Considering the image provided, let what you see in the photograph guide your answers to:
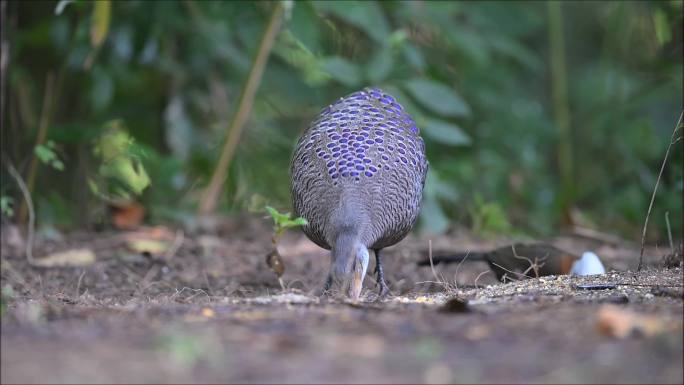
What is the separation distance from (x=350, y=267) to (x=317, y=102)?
445 cm

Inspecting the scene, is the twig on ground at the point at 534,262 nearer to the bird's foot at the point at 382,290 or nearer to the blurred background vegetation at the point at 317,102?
the bird's foot at the point at 382,290

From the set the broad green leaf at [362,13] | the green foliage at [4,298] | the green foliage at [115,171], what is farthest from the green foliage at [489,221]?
the green foliage at [4,298]

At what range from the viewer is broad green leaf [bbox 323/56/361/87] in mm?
7828

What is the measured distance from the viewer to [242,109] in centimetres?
798

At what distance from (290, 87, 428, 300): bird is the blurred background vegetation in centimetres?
109

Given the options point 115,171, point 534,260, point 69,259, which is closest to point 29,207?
point 69,259

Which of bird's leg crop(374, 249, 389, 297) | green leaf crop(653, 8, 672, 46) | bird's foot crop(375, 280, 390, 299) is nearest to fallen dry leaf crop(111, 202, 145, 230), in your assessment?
bird's leg crop(374, 249, 389, 297)

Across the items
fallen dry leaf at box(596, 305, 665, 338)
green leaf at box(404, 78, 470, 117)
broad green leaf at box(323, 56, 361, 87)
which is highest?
broad green leaf at box(323, 56, 361, 87)

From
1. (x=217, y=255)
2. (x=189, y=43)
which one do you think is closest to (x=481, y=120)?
(x=189, y=43)

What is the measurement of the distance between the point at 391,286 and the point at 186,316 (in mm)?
2778

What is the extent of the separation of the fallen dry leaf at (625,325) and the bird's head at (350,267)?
1.59 meters

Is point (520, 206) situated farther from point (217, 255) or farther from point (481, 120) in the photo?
point (217, 255)

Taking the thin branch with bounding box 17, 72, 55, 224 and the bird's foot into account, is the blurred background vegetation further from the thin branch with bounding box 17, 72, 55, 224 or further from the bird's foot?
the bird's foot

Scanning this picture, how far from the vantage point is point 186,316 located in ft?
12.3
